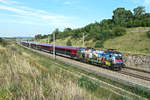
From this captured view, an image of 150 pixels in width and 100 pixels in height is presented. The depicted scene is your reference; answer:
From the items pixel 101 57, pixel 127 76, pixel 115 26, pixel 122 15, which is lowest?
pixel 127 76

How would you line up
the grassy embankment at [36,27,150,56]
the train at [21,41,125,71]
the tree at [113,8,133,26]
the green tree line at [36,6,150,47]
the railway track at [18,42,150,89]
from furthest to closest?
1. the tree at [113,8,133,26]
2. the green tree line at [36,6,150,47]
3. the grassy embankment at [36,27,150,56]
4. the train at [21,41,125,71]
5. the railway track at [18,42,150,89]

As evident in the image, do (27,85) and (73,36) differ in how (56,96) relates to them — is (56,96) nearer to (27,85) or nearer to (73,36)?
(27,85)

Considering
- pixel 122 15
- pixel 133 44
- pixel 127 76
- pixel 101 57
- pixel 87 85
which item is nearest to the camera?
pixel 87 85

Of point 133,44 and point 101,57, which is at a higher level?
point 133,44

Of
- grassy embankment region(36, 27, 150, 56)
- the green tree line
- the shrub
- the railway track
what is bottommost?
the railway track

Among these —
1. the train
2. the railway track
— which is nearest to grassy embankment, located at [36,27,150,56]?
the train

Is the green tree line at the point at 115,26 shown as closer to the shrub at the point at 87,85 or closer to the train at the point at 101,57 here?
the train at the point at 101,57

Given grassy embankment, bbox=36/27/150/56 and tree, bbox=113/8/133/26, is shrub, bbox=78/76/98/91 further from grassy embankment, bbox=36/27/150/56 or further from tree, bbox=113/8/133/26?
tree, bbox=113/8/133/26

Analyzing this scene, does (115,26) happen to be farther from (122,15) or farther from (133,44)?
(133,44)

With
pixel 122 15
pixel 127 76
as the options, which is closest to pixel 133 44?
pixel 127 76

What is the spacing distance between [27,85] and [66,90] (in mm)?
1311

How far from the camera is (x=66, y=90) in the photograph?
4035 mm

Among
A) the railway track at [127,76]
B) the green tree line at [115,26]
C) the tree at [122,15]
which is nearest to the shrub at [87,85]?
the railway track at [127,76]

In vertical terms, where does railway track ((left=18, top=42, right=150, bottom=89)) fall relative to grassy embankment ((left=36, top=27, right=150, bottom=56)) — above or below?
below
